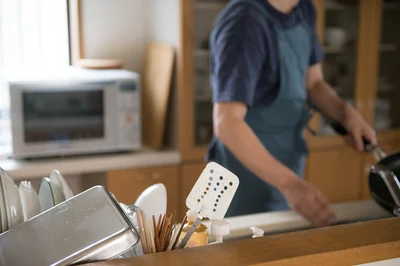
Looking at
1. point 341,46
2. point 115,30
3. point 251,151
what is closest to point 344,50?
point 341,46

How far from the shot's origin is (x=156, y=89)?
2.49 meters

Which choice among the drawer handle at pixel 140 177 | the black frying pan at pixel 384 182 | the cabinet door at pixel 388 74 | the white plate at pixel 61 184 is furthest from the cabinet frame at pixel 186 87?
the white plate at pixel 61 184

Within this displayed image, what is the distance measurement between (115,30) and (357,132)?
1.56m

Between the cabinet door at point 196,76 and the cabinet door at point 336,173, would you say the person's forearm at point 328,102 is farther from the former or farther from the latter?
the cabinet door at point 336,173

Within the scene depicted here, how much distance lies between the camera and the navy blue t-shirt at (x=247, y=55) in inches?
51.4

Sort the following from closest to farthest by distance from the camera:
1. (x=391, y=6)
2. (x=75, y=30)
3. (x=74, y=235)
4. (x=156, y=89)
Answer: (x=74, y=235) < (x=156, y=89) < (x=75, y=30) < (x=391, y=6)

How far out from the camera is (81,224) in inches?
25.8

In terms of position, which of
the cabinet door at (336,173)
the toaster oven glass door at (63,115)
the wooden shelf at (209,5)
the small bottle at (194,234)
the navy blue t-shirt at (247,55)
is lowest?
the cabinet door at (336,173)

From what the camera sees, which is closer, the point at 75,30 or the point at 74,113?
the point at 74,113

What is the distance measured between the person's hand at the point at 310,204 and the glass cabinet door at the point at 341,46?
1.63m

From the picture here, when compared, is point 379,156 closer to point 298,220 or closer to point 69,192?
point 298,220

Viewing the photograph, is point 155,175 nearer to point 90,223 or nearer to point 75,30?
point 75,30

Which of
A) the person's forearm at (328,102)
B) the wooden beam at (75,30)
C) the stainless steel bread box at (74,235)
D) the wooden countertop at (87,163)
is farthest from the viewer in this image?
the wooden beam at (75,30)

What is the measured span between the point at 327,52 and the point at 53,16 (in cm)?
137
